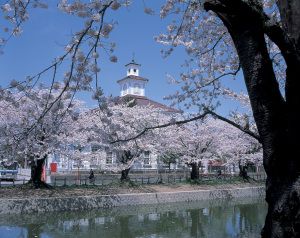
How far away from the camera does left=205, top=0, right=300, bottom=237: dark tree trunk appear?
3.04 metres

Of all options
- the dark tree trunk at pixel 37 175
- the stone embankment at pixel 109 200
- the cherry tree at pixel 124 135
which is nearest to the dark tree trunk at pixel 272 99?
the stone embankment at pixel 109 200

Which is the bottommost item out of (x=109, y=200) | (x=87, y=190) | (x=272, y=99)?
(x=109, y=200)

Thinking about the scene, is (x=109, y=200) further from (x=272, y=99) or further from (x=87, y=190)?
(x=272, y=99)

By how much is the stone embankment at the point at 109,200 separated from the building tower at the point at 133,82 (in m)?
25.9

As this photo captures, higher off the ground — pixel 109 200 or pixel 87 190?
pixel 87 190

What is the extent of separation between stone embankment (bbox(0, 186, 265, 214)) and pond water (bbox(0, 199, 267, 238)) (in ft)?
1.59

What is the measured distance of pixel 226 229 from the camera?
13.6 metres

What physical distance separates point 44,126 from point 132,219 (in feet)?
24.2

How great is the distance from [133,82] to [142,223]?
114ft

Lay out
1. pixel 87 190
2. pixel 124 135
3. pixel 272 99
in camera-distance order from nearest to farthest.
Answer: pixel 272 99 → pixel 87 190 → pixel 124 135

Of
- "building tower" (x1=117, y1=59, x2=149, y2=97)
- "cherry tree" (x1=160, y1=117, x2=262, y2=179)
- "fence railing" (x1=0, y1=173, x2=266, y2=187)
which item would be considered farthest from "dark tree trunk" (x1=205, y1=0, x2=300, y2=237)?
"building tower" (x1=117, y1=59, x2=149, y2=97)

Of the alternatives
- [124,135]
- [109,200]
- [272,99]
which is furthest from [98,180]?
[272,99]

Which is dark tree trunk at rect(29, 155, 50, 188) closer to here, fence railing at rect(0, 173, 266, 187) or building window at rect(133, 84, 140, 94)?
fence railing at rect(0, 173, 266, 187)

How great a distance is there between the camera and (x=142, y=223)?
566 inches
